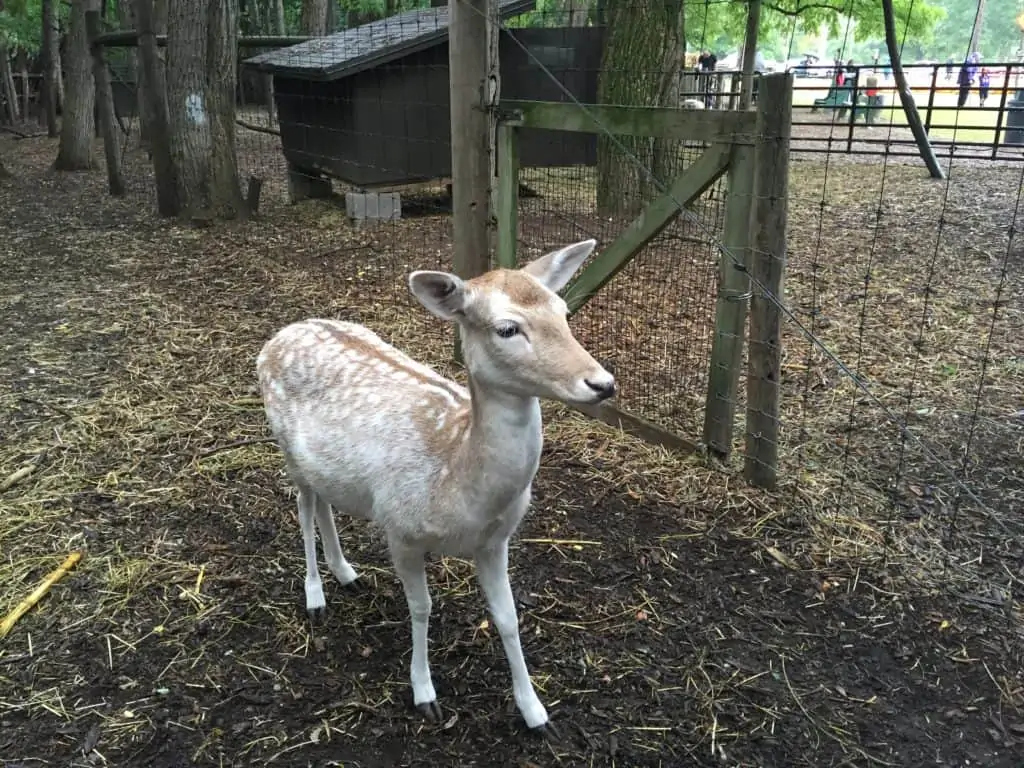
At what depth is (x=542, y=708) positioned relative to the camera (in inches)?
110

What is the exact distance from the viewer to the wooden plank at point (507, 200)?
16.1ft

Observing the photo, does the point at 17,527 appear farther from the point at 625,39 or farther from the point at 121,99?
the point at 121,99

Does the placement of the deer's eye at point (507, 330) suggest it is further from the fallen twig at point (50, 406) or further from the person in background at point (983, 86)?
the person in background at point (983, 86)

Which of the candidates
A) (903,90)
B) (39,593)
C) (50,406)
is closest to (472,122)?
(50,406)

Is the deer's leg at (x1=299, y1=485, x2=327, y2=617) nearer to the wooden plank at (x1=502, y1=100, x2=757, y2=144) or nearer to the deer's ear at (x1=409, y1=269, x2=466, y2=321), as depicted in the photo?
the deer's ear at (x1=409, y1=269, x2=466, y2=321)

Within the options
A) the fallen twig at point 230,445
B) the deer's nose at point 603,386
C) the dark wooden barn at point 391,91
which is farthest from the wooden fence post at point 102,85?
the deer's nose at point 603,386

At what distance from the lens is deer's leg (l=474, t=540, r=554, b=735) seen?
2756 millimetres

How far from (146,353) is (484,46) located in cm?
315

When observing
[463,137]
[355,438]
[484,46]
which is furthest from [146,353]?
[355,438]

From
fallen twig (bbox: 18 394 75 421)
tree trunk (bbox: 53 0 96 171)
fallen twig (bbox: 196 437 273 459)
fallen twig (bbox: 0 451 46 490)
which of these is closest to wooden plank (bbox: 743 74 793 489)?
fallen twig (bbox: 196 437 273 459)

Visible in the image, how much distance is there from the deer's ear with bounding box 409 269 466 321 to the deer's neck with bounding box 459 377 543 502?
0.23 meters

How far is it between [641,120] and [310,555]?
100 inches

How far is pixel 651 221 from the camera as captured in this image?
420cm

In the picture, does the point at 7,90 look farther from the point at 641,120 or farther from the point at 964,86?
the point at 641,120
